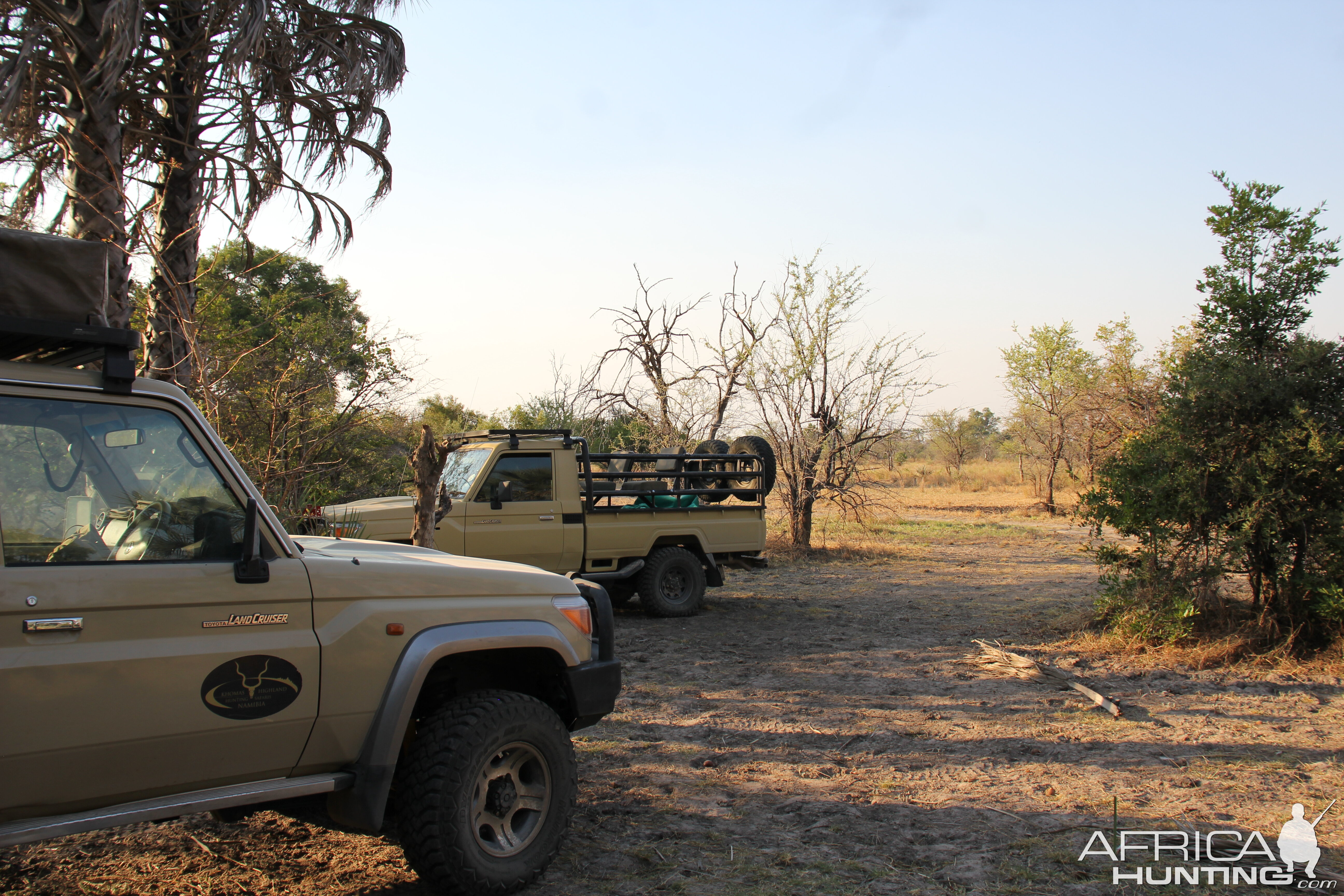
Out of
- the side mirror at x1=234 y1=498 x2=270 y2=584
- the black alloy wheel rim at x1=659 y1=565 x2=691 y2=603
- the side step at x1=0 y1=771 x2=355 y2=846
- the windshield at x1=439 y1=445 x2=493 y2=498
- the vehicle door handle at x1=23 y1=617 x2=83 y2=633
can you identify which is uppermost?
the windshield at x1=439 y1=445 x2=493 y2=498

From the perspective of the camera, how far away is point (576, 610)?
381cm

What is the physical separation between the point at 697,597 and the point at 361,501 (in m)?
3.91

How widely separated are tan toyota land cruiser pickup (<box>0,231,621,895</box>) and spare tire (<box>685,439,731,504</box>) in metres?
7.32

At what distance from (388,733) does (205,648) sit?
27.0 inches

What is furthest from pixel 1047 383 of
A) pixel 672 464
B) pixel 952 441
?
pixel 672 464

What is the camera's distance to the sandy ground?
12.0 ft

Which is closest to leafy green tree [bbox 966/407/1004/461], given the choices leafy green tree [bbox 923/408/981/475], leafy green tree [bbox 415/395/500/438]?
leafy green tree [bbox 923/408/981/475]

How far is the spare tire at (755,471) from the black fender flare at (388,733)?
7917 mm

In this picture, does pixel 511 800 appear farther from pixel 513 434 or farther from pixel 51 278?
pixel 513 434

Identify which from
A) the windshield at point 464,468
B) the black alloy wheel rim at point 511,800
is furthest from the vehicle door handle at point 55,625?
the windshield at point 464,468

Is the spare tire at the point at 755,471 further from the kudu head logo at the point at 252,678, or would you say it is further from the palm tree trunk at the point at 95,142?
the kudu head logo at the point at 252,678

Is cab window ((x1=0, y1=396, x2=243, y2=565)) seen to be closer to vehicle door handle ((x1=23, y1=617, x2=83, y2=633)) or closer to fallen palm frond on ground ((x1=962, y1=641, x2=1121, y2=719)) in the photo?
vehicle door handle ((x1=23, y1=617, x2=83, y2=633))

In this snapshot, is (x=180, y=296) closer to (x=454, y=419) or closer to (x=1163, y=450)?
(x=1163, y=450)

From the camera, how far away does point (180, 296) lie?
23.1 ft
